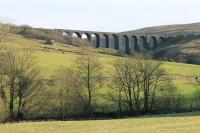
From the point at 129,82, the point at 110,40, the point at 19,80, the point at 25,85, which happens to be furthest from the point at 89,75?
the point at 110,40

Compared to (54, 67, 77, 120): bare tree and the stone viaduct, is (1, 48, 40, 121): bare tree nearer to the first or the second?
(54, 67, 77, 120): bare tree

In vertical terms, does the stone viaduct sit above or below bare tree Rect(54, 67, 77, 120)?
above

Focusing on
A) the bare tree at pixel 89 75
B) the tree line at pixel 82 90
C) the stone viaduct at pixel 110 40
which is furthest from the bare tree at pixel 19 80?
the stone viaduct at pixel 110 40

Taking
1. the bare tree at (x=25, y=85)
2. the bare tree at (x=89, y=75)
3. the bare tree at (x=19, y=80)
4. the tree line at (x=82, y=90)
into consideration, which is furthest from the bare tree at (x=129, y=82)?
the bare tree at (x=19, y=80)

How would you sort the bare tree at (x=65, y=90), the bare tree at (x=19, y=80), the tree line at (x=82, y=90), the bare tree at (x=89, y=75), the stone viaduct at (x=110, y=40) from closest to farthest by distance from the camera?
the bare tree at (x=19, y=80), the tree line at (x=82, y=90), the bare tree at (x=65, y=90), the bare tree at (x=89, y=75), the stone viaduct at (x=110, y=40)

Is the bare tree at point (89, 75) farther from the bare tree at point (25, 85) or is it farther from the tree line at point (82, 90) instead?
the bare tree at point (25, 85)

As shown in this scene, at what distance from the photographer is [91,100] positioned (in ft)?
217

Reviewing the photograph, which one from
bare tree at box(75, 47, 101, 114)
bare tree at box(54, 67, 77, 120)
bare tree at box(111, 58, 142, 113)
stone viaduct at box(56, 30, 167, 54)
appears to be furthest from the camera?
stone viaduct at box(56, 30, 167, 54)

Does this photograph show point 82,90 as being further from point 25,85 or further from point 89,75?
point 25,85

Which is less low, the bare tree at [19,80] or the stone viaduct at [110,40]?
the stone viaduct at [110,40]

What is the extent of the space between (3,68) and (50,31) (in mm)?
108526

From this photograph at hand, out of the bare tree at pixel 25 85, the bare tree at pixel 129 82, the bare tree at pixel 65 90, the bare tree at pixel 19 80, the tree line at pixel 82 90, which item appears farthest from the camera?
the bare tree at pixel 129 82

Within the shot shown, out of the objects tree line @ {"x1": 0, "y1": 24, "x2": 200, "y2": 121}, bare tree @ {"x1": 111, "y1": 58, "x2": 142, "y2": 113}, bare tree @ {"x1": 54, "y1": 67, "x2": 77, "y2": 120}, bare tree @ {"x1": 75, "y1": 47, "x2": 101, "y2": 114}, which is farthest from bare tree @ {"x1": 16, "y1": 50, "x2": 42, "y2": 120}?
bare tree @ {"x1": 111, "y1": 58, "x2": 142, "y2": 113}

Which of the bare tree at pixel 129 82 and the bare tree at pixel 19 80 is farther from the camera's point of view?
the bare tree at pixel 129 82
